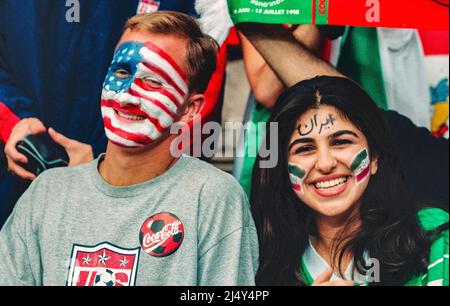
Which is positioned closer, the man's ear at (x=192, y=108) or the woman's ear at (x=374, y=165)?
the man's ear at (x=192, y=108)

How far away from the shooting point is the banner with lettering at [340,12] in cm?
399

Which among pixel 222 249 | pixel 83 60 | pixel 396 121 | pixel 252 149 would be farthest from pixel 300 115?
pixel 83 60

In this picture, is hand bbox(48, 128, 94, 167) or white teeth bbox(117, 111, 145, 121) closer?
white teeth bbox(117, 111, 145, 121)

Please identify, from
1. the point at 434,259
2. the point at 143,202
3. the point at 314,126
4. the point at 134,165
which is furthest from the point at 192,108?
the point at 434,259

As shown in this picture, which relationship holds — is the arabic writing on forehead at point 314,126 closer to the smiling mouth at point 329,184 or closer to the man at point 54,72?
the smiling mouth at point 329,184

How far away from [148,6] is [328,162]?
54.3 inches

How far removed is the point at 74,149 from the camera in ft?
13.0

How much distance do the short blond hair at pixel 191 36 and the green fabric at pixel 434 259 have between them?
1227 millimetres

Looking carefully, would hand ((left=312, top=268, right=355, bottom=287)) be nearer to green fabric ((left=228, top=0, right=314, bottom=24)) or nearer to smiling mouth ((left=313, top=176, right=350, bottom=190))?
smiling mouth ((left=313, top=176, right=350, bottom=190))

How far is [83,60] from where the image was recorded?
3.96 m

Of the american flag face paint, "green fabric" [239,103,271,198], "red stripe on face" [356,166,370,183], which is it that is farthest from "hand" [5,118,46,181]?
"red stripe on face" [356,166,370,183]


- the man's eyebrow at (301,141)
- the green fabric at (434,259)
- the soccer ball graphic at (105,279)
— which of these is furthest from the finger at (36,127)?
the green fabric at (434,259)

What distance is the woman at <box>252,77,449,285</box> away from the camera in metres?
3.97
